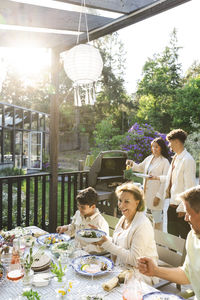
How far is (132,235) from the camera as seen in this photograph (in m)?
1.95

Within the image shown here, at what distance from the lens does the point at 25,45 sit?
11.2 feet

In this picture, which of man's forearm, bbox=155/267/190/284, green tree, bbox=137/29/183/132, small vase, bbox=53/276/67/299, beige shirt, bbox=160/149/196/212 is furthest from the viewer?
green tree, bbox=137/29/183/132

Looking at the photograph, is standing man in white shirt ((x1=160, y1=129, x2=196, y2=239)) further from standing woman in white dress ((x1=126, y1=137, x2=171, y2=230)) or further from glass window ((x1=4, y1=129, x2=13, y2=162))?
glass window ((x1=4, y1=129, x2=13, y2=162))

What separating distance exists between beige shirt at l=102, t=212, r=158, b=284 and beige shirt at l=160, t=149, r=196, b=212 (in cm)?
104

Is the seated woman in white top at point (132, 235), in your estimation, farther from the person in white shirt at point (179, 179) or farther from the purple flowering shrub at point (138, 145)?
the purple flowering shrub at point (138, 145)

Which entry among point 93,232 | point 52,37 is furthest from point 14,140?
point 93,232

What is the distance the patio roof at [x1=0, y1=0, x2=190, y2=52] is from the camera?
256 centimetres

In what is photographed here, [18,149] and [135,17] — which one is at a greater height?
[135,17]

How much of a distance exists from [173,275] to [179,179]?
157 cm

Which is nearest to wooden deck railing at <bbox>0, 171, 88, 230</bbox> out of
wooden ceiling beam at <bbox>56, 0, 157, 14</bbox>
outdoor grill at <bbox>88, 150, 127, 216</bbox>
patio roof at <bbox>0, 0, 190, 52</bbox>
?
outdoor grill at <bbox>88, 150, 127, 216</bbox>

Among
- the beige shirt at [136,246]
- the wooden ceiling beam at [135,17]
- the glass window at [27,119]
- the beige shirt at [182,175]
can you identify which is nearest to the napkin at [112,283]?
the beige shirt at [136,246]

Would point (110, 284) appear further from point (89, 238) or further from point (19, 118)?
point (19, 118)

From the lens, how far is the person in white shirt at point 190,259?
1344 mm

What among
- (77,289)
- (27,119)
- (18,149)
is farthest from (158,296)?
(27,119)
